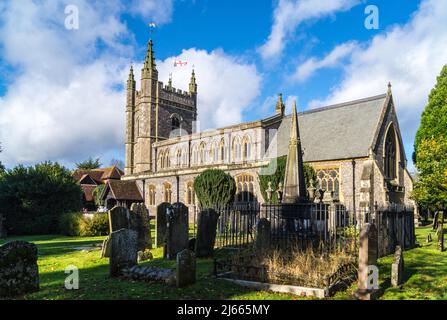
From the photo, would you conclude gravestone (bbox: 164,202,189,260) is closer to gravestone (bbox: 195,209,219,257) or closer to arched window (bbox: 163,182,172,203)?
gravestone (bbox: 195,209,219,257)

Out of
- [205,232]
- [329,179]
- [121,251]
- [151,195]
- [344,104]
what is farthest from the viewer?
[151,195]

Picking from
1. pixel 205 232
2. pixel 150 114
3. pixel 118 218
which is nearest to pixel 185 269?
pixel 205 232

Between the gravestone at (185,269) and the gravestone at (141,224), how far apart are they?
5363 millimetres

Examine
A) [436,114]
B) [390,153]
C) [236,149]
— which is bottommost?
[390,153]

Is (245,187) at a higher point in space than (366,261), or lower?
higher

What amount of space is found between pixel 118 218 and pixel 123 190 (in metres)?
24.6

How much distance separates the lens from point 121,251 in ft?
26.7

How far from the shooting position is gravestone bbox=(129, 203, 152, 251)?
12.6 meters

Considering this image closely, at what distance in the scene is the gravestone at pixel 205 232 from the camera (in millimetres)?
11039

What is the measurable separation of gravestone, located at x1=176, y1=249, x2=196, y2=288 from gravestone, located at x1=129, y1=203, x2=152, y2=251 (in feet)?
17.6

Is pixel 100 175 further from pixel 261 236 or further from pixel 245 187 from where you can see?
pixel 261 236

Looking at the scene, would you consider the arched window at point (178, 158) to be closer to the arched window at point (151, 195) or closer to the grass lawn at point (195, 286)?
the arched window at point (151, 195)
